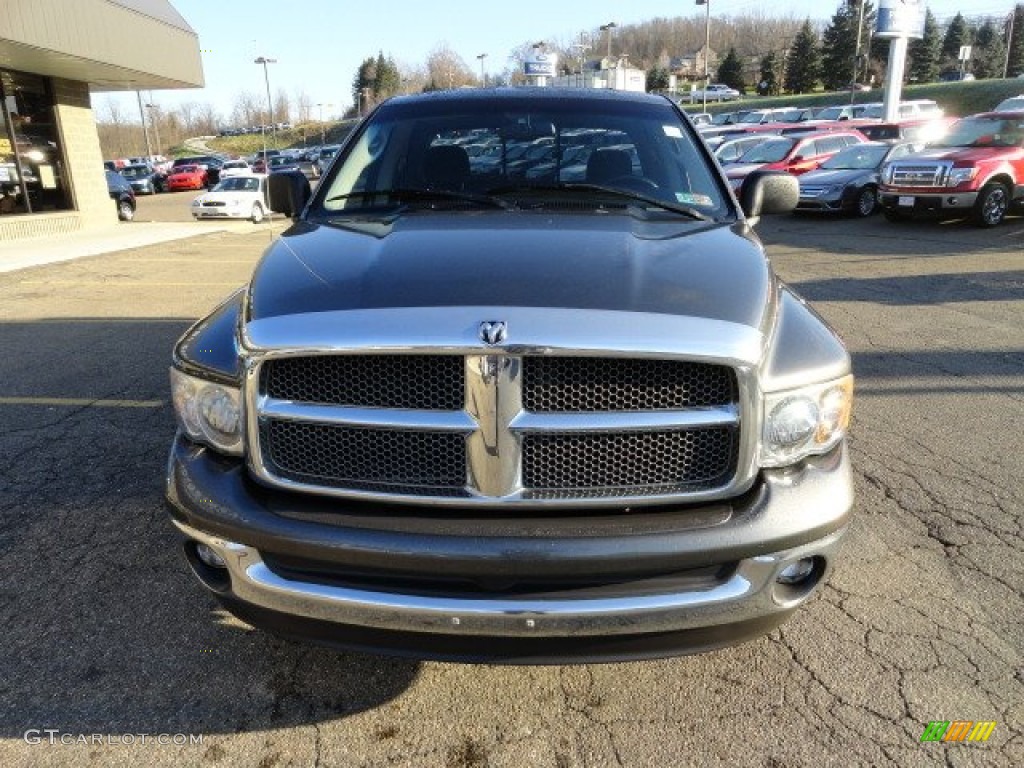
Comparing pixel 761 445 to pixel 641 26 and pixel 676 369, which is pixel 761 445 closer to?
pixel 676 369

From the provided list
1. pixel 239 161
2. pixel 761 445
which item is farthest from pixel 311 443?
pixel 239 161

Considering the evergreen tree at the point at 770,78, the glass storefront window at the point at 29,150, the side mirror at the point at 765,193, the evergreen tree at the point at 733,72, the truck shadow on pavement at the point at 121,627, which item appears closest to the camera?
the truck shadow on pavement at the point at 121,627

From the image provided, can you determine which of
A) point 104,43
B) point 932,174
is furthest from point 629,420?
point 104,43

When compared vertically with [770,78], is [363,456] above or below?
below

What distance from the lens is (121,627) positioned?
280 centimetres

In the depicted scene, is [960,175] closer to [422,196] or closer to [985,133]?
[985,133]

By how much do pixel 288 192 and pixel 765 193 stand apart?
2359 mm

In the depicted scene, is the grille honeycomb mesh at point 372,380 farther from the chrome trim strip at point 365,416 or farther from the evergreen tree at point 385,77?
the evergreen tree at point 385,77

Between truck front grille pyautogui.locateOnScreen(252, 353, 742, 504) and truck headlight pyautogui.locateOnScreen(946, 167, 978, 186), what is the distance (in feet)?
43.0

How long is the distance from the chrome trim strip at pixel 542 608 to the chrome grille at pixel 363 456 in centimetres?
27

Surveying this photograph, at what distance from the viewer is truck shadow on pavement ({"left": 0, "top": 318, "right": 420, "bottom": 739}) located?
7.91 feet

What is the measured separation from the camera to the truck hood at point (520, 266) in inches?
83.0

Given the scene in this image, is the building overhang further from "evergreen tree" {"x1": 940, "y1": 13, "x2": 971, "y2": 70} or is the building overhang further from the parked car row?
"evergreen tree" {"x1": 940, "y1": 13, "x2": 971, "y2": 70}

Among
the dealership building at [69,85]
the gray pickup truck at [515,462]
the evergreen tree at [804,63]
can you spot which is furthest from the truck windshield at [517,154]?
the evergreen tree at [804,63]
